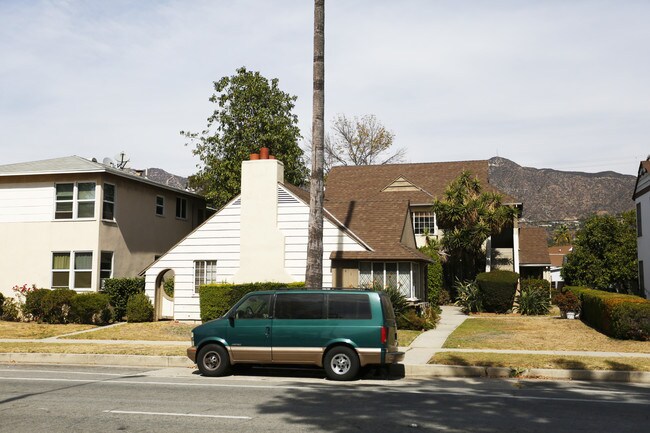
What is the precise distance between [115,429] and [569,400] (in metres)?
7.32

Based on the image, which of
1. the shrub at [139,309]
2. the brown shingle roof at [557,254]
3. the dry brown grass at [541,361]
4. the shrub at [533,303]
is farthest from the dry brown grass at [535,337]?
the brown shingle roof at [557,254]

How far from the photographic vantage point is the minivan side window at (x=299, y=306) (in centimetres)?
A: 1377

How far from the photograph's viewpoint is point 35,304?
26.4m

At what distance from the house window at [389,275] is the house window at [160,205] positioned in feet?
42.7

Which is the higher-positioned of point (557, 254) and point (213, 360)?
point (557, 254)

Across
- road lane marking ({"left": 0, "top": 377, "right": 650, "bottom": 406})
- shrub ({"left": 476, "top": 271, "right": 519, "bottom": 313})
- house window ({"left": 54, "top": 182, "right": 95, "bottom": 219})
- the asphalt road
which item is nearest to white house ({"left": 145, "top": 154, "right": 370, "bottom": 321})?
house window ({"left": 54, "top": 182, "right": 95, "bottom": 219})

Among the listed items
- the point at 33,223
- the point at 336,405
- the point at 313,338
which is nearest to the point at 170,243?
the point at 33,223

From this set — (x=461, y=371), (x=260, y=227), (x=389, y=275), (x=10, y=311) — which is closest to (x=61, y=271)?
(x=10, y=311)

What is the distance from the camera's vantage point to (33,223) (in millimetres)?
29250

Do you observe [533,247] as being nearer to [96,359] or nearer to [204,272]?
[204,272]

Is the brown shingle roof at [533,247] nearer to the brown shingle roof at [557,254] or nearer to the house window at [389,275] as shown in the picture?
the house window at [389,275]

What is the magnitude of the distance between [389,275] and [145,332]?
Answer: 30.4 feet

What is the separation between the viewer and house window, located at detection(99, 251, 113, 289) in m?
28.5

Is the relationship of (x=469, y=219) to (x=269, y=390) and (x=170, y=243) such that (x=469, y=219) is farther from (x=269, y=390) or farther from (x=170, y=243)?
(x=269, y=390)
